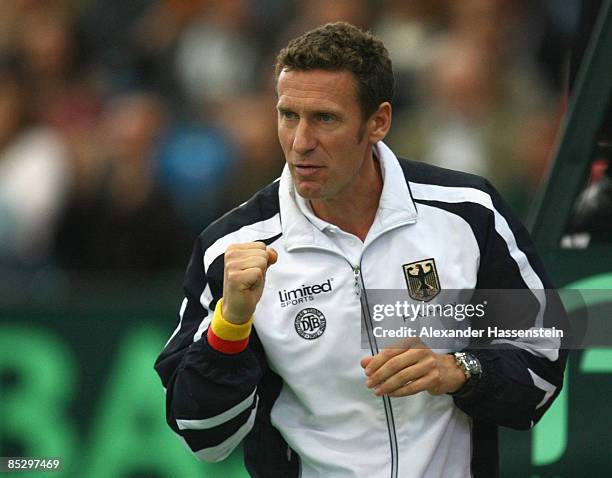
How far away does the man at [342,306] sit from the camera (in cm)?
360

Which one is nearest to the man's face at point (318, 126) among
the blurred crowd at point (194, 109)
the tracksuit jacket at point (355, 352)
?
the tracksuit jacket at point (355, 352)

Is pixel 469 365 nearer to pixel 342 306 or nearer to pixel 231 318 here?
pixel 342 306

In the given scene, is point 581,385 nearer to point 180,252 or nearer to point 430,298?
point 430,298

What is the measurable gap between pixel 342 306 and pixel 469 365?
390 mm

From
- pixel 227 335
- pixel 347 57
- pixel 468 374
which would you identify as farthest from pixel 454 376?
pixel 347 57

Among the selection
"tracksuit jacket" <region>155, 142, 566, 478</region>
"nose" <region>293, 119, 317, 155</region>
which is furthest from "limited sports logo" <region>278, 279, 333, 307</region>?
"nose" <region>293, 119, 317, 155</region>

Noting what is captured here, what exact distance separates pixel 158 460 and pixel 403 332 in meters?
1.90

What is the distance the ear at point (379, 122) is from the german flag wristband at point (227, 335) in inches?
27.9

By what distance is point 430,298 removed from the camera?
367cm

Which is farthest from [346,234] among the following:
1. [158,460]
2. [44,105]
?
[44,105]

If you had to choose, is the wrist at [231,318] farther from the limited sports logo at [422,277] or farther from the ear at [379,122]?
the ear at [379,122]

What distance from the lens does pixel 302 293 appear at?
366cm

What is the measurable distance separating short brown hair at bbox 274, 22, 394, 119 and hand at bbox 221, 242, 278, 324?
550mm

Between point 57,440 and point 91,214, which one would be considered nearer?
point 57,440
